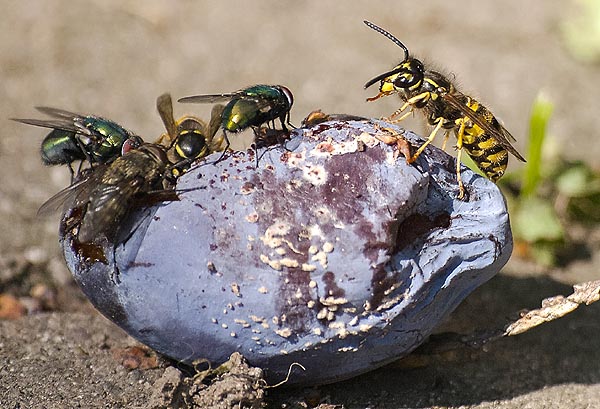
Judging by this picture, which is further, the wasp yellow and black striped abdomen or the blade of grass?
the blade of grass

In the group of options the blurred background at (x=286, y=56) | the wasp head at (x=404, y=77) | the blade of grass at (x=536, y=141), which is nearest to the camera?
the wasp head at (x=404, y=77)

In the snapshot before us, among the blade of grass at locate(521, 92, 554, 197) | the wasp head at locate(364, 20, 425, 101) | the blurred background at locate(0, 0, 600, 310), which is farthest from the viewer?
the blurred background at locate(0, 0, 600, 310)

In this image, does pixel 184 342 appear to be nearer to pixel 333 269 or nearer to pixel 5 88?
pixel 333 269

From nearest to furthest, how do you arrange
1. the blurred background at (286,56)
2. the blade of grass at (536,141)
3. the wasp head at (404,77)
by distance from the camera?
the wasp head at (404,77)
the blade of grass at (536,141)
the blurred background at (286,56)

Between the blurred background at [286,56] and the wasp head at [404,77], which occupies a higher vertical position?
the blurred background at [286,56]

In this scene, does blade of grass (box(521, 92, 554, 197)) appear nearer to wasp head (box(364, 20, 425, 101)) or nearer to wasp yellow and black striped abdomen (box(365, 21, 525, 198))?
wasp yellow and black striped abdomen (box(365, 21, 525, 198))

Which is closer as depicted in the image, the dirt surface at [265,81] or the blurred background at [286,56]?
the dirt surface at [265,81]

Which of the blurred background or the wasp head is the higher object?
the blurred background

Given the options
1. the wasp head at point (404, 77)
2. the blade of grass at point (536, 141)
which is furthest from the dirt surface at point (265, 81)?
the wasp head at point (404, 77)

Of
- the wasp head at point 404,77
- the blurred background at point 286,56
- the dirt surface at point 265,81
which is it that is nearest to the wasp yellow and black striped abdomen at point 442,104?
the wasp head at point 404,77

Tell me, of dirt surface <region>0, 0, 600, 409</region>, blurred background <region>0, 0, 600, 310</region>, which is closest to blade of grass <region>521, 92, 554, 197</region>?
dirt surface <region>0, 0, 600, 409</region>

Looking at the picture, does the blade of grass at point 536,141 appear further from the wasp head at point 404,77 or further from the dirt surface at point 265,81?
the wasp head at point 404,77
